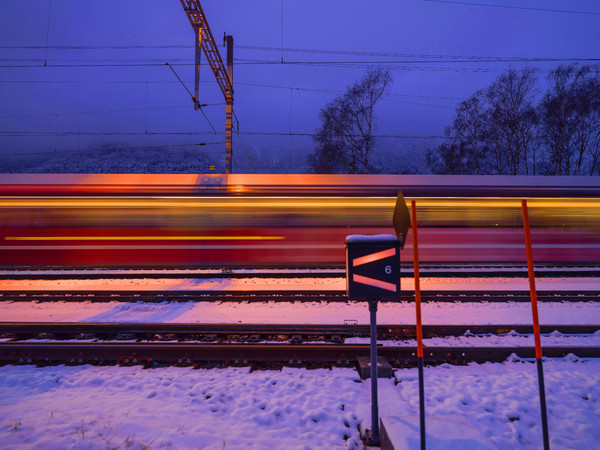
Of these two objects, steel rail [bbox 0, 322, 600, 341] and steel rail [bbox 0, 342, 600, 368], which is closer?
steel rail [bbox 0, 342, 600, 368]

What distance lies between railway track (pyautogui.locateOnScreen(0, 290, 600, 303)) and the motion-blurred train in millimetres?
1410

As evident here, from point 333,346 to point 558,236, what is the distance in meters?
8.38

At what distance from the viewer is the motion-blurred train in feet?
26.7

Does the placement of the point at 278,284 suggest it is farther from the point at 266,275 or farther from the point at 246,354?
the point at 246,354

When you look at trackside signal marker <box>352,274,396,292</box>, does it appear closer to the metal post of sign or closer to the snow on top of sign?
Answer: the metal post of sign

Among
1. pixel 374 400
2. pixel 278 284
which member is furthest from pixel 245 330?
pixel 278 284


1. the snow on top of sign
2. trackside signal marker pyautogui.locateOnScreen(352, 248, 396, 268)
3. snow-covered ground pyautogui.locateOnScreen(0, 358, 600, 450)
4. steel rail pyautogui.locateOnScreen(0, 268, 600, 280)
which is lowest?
snow-covered ground pyautogui.locateOnScreen(0, 358, 600, 450)

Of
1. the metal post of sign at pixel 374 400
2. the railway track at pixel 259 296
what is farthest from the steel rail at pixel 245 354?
the railway track at pixel 259 296

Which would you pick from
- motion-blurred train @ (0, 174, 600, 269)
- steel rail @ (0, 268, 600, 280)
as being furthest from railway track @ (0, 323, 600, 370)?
steel rail @ (0, 268, 600, 280)

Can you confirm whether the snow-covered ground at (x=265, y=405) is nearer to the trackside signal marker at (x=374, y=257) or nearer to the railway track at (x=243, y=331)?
the railway track at (x=243, y=331)

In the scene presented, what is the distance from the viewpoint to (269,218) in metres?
8.23

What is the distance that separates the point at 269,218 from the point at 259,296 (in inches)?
93.3

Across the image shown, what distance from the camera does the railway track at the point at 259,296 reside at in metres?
6.41

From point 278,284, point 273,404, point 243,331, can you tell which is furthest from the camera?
point 278,284
